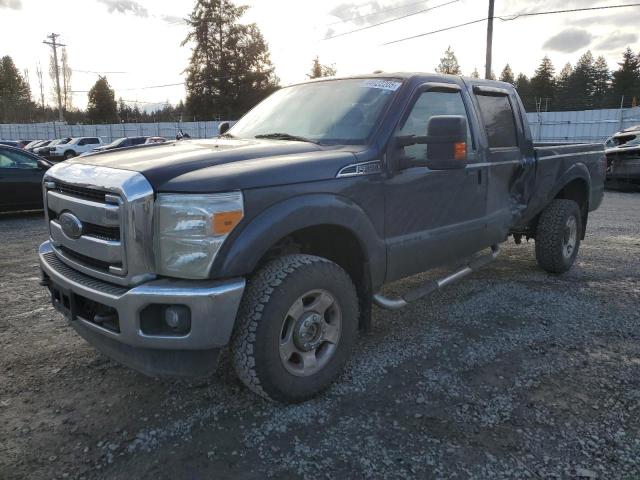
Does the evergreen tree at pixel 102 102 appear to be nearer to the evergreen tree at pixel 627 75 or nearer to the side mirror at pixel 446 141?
the evergreen tree at pixel 627 75

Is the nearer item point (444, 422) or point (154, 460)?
point (154, 460)

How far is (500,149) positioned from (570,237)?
185cm

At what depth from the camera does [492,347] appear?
3701 millimetres

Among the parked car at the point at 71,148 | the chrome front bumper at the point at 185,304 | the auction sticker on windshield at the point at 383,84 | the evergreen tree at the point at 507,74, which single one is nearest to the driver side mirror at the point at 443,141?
the auction sticker on windshield at the point at 383,84

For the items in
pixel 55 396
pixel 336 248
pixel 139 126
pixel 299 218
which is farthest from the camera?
pixel 139 126

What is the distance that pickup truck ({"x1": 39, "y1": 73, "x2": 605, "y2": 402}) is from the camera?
2.47 m

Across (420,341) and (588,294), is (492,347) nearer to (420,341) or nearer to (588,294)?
(420,341)

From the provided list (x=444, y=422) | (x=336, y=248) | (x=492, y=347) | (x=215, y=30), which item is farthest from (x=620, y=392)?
(x=215, y=30)

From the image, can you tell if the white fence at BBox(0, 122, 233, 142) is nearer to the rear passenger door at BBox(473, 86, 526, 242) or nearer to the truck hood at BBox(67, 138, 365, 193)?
the rear passenger door at BBox(473, 86, 526, 242)

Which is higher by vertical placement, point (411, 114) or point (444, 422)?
point (411, 114)

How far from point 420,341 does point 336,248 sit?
109 cm

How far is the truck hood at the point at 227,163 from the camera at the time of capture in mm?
2496

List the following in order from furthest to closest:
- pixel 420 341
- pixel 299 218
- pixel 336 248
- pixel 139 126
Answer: pixel 139 126, pixel 420 341, pixel 336 248, pixel 299 218

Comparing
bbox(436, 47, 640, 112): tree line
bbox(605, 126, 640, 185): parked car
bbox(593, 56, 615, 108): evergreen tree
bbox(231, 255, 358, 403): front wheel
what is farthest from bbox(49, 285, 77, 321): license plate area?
bbox(593, 56, 615, 108): evergreen tree
